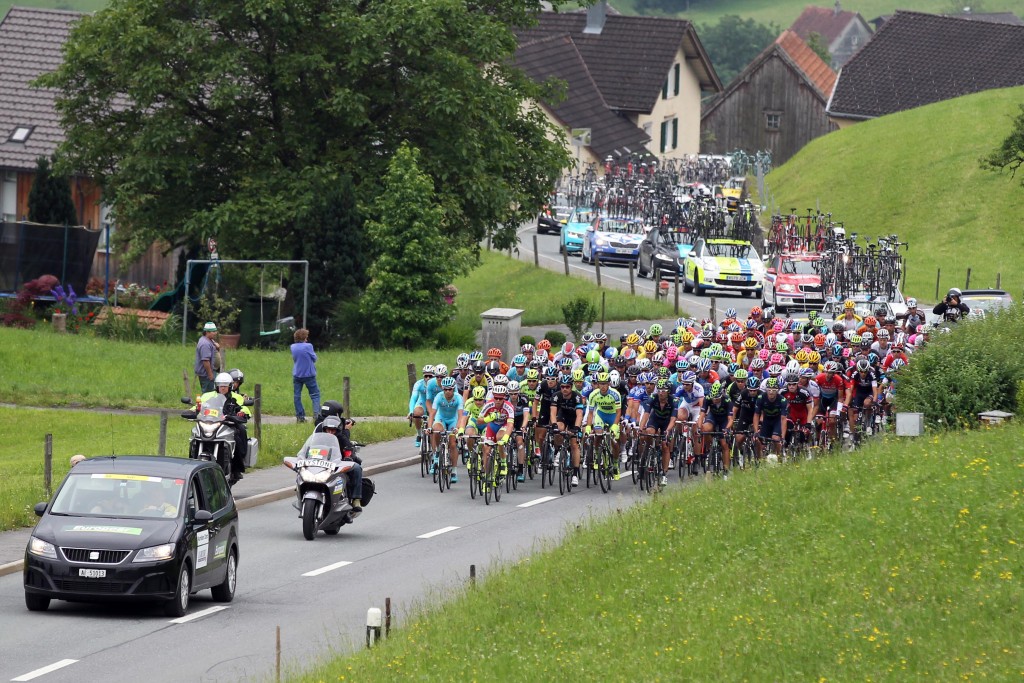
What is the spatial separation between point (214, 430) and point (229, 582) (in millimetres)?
5401

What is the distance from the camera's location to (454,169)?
1706 inches

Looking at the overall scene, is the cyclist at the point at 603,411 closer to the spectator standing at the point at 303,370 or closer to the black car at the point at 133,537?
the spectator standing at the point at 303,370

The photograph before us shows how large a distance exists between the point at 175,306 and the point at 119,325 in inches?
56.1

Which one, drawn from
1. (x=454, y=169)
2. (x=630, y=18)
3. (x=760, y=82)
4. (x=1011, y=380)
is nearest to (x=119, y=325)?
(x=454, y=169)

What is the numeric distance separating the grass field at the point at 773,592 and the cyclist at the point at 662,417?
214 inches

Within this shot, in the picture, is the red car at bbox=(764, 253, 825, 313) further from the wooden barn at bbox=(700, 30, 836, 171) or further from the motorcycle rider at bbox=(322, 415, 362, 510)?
the wooden barn at bbox=(700, 30, 836, 171)

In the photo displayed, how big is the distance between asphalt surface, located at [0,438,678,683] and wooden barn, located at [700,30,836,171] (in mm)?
74900

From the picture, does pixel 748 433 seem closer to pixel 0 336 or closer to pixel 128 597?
pixel 128 597

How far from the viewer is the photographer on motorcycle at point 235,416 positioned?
23.8 m

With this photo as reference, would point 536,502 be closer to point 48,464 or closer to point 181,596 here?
point 48,464

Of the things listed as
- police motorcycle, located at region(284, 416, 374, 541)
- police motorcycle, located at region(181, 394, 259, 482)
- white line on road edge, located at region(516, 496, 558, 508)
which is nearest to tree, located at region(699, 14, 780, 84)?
white line on road edge, located at region(516, 496, 558, 508)

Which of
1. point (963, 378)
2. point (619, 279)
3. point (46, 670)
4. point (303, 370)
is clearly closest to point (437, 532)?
point (46, 670)

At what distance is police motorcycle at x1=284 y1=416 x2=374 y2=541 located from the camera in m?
21.6

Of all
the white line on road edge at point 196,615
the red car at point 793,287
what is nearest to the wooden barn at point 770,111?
the red car at point 793,287
